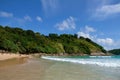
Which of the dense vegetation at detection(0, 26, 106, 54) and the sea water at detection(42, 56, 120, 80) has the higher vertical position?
the dense vegetation at detection(0, 26, 106, 54)


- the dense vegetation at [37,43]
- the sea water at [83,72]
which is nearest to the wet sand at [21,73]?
the sea water at [83,72]

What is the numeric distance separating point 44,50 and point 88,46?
49013 mm

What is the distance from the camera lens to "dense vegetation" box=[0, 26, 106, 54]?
2410 inches

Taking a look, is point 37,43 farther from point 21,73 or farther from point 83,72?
point 21,73

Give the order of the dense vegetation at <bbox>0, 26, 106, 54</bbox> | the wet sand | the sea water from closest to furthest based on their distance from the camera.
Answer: the wet sand < the sea water < the dense vegetation at <bbox>0, 26, 106, 54</bbox>

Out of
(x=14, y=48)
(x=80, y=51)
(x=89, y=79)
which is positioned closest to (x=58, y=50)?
(x=80, y=51)

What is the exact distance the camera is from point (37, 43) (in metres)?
89.3

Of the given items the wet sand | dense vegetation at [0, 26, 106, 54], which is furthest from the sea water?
dense vegetation at [0, 26, 106, 54]

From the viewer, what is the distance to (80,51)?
4771 inches

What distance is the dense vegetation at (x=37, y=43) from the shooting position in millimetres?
61213

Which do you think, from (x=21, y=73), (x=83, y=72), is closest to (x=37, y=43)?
(x=83, y=72)

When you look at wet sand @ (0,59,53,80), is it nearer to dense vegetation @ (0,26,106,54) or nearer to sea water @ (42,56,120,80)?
sea water @ (42,56,120,80)

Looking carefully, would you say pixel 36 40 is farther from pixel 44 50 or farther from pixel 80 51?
pixel 80 51

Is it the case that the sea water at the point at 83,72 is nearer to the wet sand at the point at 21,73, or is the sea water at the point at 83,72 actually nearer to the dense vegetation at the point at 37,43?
Answer: the wet sand at the point at 21,73
